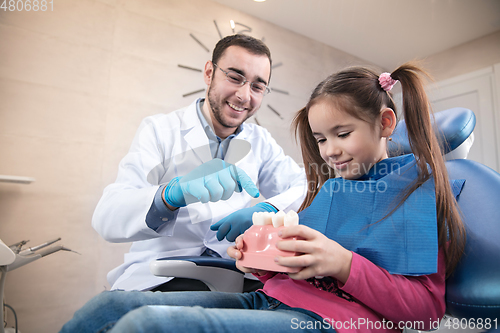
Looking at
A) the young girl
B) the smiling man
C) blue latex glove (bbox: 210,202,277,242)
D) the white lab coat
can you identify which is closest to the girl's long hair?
the young girl

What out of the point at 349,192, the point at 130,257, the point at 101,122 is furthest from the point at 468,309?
the point at 101,122

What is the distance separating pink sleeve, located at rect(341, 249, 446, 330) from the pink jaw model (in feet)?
0.46

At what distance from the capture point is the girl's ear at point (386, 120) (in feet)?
2.92

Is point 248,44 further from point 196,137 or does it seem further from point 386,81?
point 386,81

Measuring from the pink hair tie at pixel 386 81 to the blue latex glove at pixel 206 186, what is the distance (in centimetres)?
53

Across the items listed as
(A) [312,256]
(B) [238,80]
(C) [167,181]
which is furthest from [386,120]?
(C) [167,181]

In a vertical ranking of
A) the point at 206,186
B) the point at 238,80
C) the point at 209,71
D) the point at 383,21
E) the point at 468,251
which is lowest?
the point at 468,251

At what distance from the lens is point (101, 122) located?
6.07 ft

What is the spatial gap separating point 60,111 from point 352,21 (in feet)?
7.58

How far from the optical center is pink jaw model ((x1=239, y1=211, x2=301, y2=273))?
613 millimetres

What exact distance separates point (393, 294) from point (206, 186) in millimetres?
673

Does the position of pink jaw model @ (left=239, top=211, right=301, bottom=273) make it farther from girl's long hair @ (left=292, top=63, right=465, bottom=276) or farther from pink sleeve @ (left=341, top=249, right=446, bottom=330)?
girl's long hair @ (left=292, top=63, right=465, bottom=276)

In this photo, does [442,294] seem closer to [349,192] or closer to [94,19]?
[349,192]

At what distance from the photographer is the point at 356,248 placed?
753 millimetres
